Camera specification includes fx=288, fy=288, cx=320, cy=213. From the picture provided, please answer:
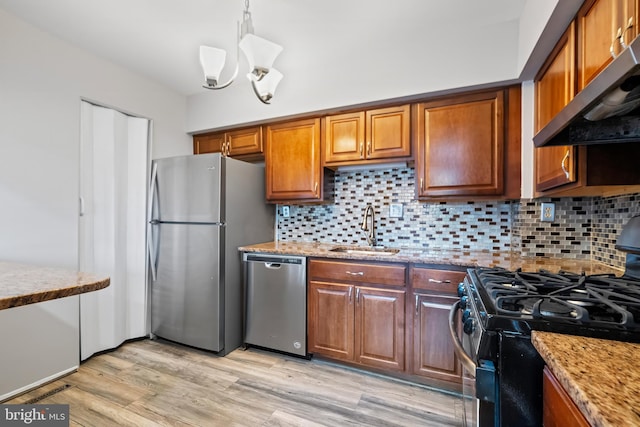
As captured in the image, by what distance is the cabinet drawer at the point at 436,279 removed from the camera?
177 cm

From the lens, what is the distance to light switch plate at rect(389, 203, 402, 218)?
246cm

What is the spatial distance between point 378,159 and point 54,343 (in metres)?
2.66

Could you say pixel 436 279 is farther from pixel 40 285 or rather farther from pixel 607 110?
pixel 40 285

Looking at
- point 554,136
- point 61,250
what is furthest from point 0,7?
point 554,136

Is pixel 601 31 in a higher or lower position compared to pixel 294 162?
higher

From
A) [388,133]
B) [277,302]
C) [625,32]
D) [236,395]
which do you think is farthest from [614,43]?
[236,395]

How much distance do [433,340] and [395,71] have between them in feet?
6.20

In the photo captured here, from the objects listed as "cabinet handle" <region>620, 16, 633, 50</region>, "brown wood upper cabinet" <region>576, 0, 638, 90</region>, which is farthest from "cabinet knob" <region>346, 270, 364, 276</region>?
"cabinet handle" <region>620, 16, 633, 50</region>

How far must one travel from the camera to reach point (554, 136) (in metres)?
0.96

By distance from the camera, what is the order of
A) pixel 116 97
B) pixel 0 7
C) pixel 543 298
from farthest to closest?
1. pixel 116 97
2. pixel 0 7
3. pixel 543 298

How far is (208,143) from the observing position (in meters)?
3.05

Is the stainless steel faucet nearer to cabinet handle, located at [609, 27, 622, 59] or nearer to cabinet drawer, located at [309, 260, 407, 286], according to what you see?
cabinet drawer, located at [309, 260, 407, 286]

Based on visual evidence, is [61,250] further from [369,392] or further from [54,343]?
[369,392]

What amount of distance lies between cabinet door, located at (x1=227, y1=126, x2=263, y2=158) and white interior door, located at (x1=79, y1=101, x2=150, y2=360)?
76 cm
